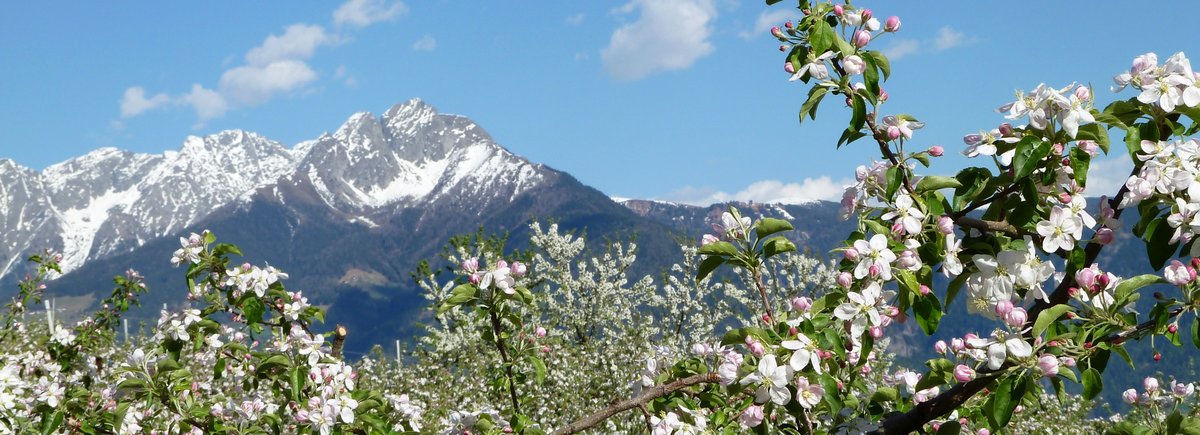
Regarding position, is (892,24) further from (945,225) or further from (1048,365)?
(1048,365)

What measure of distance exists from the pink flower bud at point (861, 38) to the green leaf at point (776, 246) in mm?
587

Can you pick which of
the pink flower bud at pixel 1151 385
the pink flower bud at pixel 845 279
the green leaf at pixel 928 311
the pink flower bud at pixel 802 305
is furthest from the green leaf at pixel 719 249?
the pink flower bud at pixel 1151 385

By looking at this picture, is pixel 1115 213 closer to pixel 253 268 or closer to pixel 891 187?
pixel 891 187

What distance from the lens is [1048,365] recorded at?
74.2 inches

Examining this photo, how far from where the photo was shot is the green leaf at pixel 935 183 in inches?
92.2

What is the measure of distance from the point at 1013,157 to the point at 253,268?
10.5 ft

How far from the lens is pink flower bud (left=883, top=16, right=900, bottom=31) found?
2654 mm

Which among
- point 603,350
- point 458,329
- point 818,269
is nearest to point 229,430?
point 603,350

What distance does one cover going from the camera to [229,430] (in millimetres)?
4105

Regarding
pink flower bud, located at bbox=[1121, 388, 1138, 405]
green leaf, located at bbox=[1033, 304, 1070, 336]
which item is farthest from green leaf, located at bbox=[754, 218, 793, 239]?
pink flower bud, located at bbox=[1121, 388, 1138, 405]

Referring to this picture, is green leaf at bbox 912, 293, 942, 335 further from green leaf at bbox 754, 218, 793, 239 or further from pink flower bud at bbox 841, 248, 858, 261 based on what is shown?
green leaf at bbox 754, 218, 793, 239

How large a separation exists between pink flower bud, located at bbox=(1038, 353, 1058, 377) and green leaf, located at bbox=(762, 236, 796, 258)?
31.6 inches

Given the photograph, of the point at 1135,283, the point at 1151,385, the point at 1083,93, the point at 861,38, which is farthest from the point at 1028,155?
the point at 1151,385

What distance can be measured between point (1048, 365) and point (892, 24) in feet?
3.84
